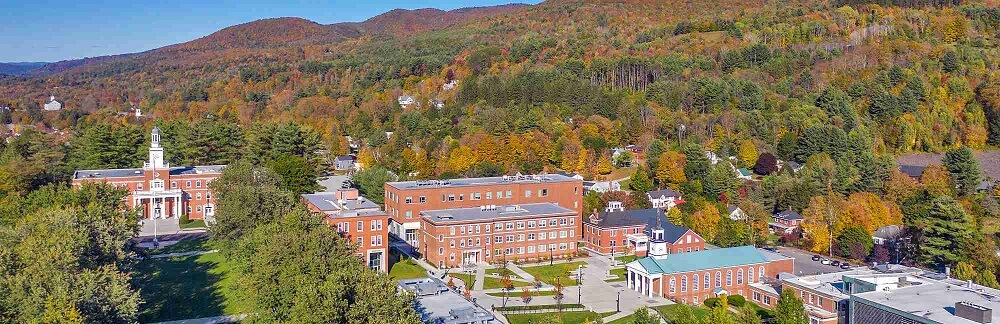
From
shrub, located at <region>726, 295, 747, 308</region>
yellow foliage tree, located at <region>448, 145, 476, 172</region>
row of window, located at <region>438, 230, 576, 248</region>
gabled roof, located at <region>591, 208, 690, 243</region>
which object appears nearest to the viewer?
shrub, located at <region>726, 295, 747, 308</region>

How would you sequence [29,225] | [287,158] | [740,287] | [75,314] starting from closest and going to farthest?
[75,314] < [29,225] < [740,287] < [287,158]

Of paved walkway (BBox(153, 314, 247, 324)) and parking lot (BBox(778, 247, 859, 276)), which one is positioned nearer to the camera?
paved walkway (BBox(153, 314, 247, 324))

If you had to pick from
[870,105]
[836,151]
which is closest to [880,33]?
[870,105]

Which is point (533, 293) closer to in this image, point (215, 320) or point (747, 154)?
point (215, 320)

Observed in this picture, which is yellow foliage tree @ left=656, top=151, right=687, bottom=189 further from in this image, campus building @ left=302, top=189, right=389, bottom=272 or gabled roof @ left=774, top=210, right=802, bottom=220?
campus building @ left=302, top=189, right=389, bottom=272

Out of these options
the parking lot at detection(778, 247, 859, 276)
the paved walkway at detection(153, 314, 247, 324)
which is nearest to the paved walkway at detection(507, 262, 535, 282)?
the parking lot at detection(778, 247, 859, 276)

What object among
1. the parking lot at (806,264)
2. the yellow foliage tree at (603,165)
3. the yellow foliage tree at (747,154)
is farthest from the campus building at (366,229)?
the yellow foliage tree at (747,154)

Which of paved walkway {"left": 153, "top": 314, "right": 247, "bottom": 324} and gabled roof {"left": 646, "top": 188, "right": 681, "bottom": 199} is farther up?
gabled roof {"left": 646, "top": 188, "right": 681, "bottom": 199}

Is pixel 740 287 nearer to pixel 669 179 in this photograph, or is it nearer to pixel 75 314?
pixel 669 179
